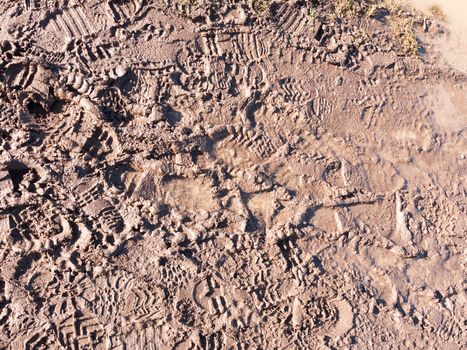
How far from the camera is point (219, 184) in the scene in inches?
118

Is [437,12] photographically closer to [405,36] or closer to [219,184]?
[405,36]

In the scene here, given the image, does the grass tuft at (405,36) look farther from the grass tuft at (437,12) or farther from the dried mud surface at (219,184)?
the grass tuft at (437,12)

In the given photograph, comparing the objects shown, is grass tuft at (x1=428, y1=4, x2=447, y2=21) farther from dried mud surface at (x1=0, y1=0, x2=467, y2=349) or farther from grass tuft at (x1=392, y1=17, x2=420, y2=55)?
dried mud surface at (x1=0, y1=0, x2=467, y2=349)

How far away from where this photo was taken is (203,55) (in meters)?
3.18

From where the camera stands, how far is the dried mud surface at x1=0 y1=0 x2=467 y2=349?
8.94 ft

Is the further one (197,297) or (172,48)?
(172,48)

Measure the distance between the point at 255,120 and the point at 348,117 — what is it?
0.76 m

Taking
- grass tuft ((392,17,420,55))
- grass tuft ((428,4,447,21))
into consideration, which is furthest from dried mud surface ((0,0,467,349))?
grass tuft ((428,4,447,21))

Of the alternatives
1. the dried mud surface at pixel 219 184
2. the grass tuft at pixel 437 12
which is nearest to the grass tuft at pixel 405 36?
the dried mud surface at pixel 219 184

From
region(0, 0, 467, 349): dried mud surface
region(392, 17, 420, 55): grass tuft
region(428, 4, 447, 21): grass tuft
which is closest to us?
region(0, 0, 467, 349): dried mud surface

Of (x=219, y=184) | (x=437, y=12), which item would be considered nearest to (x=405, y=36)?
(x=437, y=12)

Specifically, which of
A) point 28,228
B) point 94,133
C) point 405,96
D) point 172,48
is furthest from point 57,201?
point 405,96

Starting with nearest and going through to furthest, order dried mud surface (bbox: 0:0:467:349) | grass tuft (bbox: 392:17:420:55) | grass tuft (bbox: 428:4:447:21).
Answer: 1. dried mud surface (bbox: 0:0:467:349)
2. grass tuft (bbox: 392:17:420:55)
3. grass tuft (bbox: 428:4:447:21)

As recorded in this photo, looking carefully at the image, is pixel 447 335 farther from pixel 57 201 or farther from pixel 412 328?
pixel 57 201
